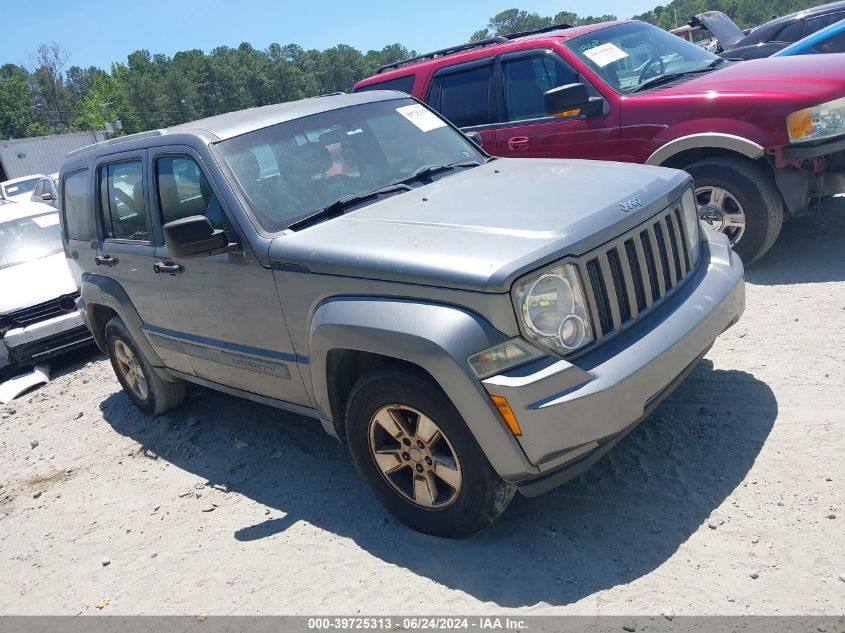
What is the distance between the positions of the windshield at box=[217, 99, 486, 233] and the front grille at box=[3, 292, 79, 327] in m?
4.65

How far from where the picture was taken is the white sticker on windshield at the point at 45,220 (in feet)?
30.2

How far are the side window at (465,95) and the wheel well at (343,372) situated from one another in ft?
12.8

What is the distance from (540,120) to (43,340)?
5308 millimetres

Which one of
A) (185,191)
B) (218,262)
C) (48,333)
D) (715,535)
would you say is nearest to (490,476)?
(715,535)

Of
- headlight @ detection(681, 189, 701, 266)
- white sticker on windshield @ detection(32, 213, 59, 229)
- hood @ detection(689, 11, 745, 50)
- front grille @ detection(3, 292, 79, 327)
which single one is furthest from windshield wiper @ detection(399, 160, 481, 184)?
hood @ detection(689, 11, 745, 50)

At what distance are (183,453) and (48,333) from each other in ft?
11.0

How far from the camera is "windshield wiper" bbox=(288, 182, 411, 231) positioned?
148 inches

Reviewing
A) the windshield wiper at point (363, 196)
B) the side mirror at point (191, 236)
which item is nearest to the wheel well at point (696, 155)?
the windshield wiper at point (363, 196)

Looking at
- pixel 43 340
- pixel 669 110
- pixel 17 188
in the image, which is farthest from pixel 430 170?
pixel 17 188

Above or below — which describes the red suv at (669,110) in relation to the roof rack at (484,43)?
below

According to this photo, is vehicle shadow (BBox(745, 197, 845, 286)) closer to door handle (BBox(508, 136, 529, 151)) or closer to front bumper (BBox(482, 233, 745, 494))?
door handle (BBox(508, 136, 529, 151))

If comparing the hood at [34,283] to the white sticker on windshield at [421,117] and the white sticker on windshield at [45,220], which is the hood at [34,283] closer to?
the white sticker on windshield at [45,220]
